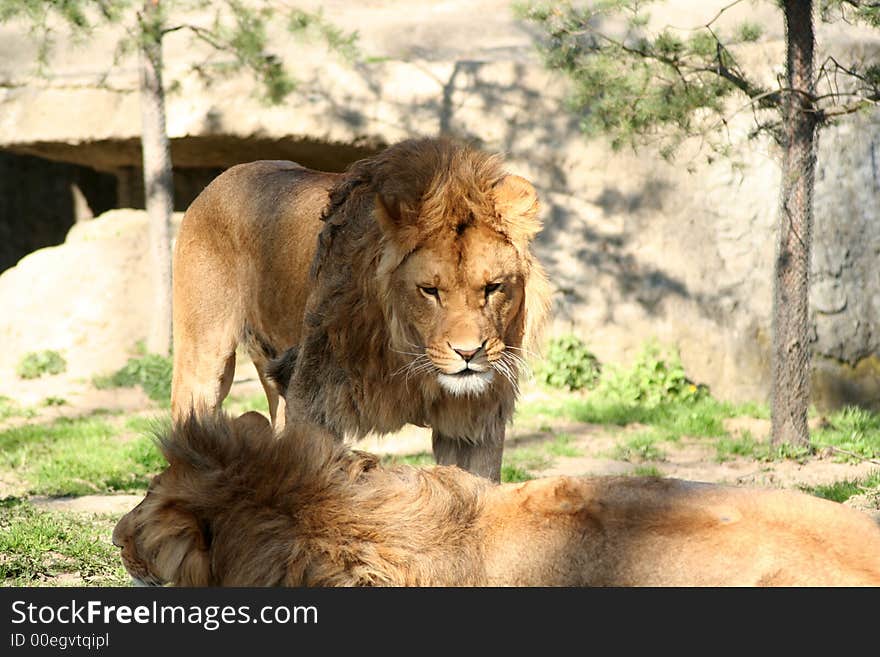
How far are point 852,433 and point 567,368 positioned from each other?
8.41 ft

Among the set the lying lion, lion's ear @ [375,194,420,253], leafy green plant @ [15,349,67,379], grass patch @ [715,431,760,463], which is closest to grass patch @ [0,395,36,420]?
leafy green plant @ [15,349,67,379]

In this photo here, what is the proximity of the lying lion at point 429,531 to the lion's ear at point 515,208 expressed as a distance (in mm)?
1958

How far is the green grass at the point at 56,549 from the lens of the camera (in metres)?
4.79

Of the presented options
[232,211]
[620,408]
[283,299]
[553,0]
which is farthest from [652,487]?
[620,408]

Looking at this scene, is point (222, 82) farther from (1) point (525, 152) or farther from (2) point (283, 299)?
A: (2) point (283, 299)

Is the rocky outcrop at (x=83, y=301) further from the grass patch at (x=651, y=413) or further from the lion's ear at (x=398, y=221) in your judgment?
the lion's ear at (x=398, y=221)

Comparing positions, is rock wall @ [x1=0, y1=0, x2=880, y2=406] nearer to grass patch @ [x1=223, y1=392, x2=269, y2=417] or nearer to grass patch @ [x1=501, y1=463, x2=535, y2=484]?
grass patch @ [x1=223, y1=392, x2=269, y2=417]

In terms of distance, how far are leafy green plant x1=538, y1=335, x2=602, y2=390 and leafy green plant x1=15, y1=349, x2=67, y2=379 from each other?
4.21 m

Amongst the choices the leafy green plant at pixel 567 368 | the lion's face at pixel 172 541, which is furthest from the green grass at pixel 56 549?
the leafy green plant at pixel 567 368

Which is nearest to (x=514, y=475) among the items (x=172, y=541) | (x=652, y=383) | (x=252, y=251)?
(x=252, y=251)

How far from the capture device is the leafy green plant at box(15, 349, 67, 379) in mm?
10578

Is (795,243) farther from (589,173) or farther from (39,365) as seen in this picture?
(39,365)

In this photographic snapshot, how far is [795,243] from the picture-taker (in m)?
7.98

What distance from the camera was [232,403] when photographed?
994cm
